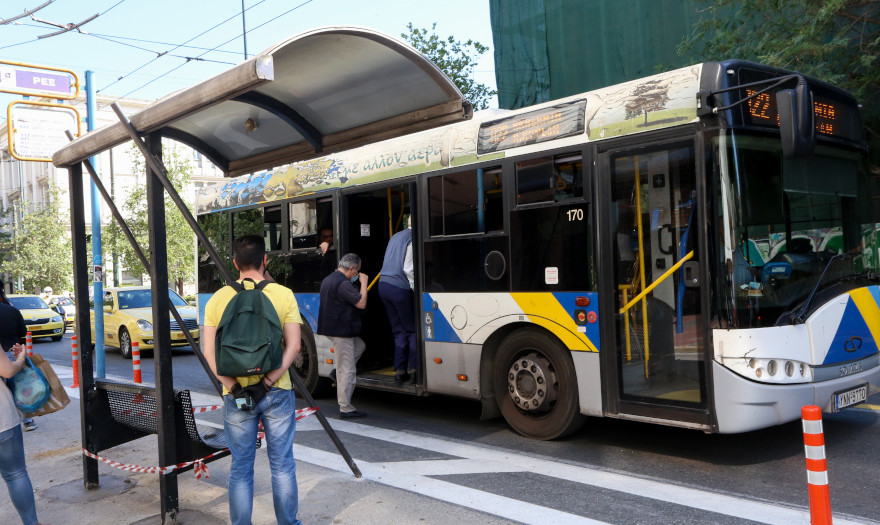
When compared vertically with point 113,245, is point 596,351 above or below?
below

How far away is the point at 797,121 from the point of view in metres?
4.97

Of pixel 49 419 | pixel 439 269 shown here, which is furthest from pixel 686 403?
pixel 49 419

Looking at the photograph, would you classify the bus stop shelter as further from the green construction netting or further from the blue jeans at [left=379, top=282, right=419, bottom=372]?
the green construction netting

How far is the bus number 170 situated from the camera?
244 inches

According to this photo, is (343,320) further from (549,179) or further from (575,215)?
(575,215)

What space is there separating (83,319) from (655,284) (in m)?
4.40

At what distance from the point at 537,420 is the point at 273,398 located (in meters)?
3.25

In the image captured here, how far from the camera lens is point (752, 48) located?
37.4 ft

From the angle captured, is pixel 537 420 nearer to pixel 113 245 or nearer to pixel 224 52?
pixel 224 52

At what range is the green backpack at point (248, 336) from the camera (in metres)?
3.79

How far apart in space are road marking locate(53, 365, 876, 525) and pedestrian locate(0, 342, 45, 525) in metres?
2.17

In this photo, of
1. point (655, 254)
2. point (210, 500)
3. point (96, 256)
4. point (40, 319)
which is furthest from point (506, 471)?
point (40, 319)

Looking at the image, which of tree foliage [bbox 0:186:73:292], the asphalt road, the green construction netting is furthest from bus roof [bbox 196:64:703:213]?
tree foliage [bbox 0:186:73:292]

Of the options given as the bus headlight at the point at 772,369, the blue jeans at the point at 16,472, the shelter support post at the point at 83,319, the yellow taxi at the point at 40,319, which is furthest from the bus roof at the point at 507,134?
the yellow taxi at the point at 40,319
